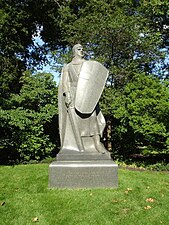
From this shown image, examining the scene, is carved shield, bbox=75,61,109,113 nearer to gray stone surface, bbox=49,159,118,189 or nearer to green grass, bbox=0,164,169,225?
gray stone surface, bbox=49,159,118,189

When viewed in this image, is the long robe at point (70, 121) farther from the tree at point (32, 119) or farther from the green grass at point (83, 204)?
the tree at point (32, 119)

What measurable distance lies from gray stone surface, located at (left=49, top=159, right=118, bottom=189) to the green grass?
162 mm

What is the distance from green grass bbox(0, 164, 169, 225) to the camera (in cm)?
480

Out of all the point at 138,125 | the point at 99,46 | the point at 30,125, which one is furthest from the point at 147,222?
the point at 99,46

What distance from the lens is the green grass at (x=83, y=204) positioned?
480cm

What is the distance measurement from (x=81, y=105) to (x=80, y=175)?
158 cm

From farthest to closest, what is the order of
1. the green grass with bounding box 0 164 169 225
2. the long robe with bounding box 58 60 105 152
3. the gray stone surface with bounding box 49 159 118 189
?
1. the long robe with bounding box 58 60 105 152
2. the gray stone surface with bounding box 49 159 118 189
3. the green grass with bounding box 0 164 169 225

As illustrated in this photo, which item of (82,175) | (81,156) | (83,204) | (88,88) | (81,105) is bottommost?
(83,204)

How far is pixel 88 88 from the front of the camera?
6840 millimetres

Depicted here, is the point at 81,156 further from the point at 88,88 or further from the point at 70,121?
the point at 88,88

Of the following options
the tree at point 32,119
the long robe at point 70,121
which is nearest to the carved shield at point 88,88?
the long robe at point 70,121

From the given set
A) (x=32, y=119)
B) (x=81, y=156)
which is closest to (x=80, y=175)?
(x=81, y=156)

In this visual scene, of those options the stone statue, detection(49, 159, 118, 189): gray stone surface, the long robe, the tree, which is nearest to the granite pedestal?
detection(49, 159, 118, 189): gray stone surface

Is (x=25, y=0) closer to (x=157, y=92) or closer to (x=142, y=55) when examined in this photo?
(x=142, y=55)
